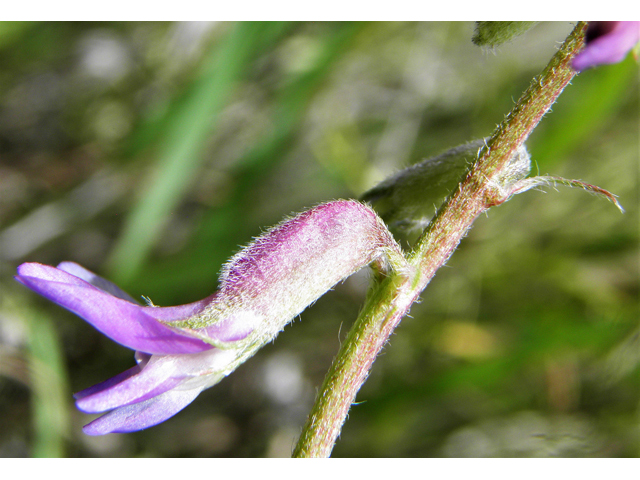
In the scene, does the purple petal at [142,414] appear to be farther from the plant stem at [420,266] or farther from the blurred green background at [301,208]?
the blurred green background at [301,208]

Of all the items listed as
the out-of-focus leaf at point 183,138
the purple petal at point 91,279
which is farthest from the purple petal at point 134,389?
the out-of-focus leaf at point 183,138

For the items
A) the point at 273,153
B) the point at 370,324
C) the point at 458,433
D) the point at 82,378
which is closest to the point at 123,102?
the point at 273,153

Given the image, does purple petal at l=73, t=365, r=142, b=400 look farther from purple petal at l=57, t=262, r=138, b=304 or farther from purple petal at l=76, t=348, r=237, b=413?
purple petal at l=57, t=262, r=138, b=304

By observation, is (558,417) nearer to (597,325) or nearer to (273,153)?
(597,325)

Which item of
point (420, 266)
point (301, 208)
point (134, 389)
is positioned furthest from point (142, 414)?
point (301, 208)

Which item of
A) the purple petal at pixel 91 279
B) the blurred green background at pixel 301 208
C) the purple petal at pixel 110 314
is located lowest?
the purple petal at pixel 110 314

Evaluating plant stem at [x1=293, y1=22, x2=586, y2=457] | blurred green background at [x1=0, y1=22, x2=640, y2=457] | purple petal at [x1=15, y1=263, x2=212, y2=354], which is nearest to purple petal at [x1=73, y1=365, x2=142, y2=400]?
purple petal at [x1=15, y1=263, x2=212, y2=354]

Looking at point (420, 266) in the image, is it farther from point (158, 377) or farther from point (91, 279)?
point (91, 279)
